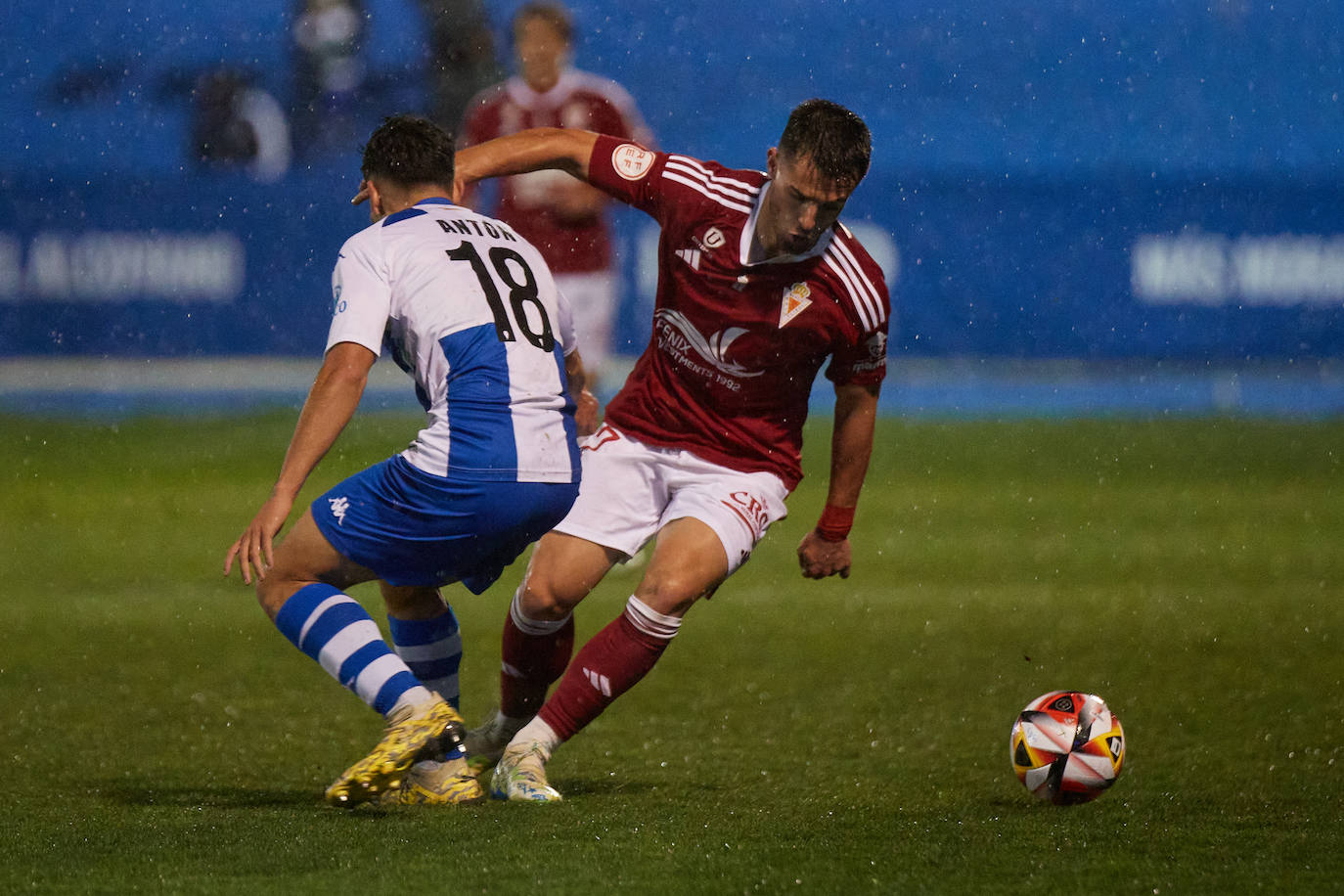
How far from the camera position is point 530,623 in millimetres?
4785

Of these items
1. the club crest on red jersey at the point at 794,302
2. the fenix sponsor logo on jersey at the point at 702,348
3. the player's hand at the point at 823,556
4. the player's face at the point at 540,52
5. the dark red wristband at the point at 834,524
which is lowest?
the player's hand at the point at 823,556

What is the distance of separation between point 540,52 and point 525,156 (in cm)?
492

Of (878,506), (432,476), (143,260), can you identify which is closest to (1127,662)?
(432,476)

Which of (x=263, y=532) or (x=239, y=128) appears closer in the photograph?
(x=263, y=532)

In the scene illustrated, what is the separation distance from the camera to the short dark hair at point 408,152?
4391mm

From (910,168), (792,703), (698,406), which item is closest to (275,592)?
(698,406)

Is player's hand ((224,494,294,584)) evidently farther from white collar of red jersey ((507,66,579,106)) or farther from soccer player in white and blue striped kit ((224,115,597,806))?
white collar of red jersey ((507,66,579,106))

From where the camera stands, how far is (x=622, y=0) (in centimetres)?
1534

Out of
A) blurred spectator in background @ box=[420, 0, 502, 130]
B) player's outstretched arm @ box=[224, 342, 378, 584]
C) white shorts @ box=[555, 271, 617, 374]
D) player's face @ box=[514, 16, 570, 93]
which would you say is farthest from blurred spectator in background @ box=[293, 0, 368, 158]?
player's outstretched arm @ box=[224, 342, 378, 584]

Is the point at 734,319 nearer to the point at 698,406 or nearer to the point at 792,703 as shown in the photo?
the point at 698,406

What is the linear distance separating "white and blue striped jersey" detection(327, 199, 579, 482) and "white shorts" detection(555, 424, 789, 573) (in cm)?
42

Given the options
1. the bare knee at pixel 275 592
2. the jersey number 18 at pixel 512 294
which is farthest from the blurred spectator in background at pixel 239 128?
the bare knee at pixel 275 592

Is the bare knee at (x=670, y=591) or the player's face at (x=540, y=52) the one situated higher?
the player's face at (x=540, y=52)

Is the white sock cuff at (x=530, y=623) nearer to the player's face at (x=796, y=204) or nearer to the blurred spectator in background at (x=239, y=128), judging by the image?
the player's face at (x=796, y=204)
